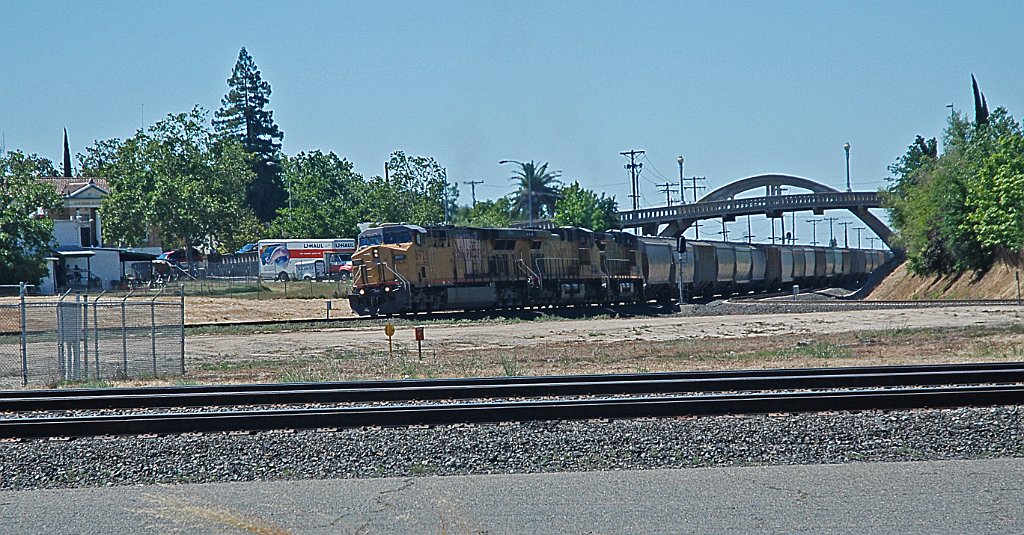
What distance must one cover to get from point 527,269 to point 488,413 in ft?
101

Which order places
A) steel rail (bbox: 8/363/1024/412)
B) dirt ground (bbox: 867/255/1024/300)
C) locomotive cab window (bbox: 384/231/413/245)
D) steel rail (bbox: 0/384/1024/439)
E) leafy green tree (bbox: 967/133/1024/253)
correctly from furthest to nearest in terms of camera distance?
dirt ground (bbox: 867/255/1024/300) → leafy green tree (bbox: 967/133/1024/253) → locomotive cab window (bbox: 384/231/413/245) → steel rail (bbox: 8/363/1024/412) → steel rail (bbox: 0/384/1024/439)

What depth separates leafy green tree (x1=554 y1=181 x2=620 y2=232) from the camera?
89500mm

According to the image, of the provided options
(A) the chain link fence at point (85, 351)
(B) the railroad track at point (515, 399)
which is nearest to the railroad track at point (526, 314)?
(A) the chain link fence at point (85, 351)

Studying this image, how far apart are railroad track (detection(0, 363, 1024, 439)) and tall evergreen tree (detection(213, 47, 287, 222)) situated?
334ft

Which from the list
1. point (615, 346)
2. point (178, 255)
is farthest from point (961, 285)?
point (178, 255)

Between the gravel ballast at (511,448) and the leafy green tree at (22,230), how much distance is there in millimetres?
42663

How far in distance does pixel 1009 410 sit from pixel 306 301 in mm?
42015

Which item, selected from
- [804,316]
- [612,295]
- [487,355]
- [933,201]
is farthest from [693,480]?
[933,201]

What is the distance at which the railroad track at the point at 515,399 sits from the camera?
11133mm

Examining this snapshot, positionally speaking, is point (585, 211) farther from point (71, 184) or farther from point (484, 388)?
point (484, 388)

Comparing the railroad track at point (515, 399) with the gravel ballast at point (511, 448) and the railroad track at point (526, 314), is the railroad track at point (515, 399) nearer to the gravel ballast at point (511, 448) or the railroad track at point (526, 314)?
the gravel ballast at point (511, 448)

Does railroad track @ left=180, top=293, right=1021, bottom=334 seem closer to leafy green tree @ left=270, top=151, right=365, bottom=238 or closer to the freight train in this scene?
the freight train

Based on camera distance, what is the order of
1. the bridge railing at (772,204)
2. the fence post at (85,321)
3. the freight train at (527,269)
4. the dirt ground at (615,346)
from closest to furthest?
the fence post at (85,321)
the dirt ground at (615,346)
the freight train at (527,269)
the bridge railing at (772,204)

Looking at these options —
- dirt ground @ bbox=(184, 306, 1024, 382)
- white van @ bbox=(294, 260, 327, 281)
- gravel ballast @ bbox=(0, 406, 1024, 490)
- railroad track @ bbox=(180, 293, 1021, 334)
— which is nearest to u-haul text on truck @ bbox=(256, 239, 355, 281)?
white van @ bbox=(294, 260, 327, 281)
